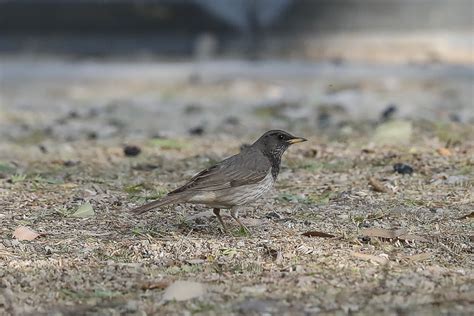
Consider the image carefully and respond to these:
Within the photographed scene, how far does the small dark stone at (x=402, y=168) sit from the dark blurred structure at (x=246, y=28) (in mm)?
7381

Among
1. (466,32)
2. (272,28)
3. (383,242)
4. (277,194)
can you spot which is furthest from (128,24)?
(383,242)

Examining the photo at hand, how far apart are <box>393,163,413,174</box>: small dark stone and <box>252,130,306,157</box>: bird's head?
3.72 feet

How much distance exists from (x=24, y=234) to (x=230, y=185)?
121 centimetres

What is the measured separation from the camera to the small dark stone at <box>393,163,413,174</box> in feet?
26.6

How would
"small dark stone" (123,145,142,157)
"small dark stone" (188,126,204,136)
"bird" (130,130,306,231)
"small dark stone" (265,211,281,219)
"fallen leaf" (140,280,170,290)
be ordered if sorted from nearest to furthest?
"fallen leaf" (140,280,170,290) → "bird" (130,130,306,231) → "small dark stone" (265,211,281,219) → "small dark stone" (123,145,142,157) → "small dark stone" (188,126,204,136)

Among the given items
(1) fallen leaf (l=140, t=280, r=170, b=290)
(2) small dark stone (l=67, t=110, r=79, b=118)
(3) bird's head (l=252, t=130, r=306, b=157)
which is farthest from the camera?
(2) small dark stone (l=67, t=110, r=79, b=118)

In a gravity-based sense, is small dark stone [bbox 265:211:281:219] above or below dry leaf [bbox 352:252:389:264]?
below

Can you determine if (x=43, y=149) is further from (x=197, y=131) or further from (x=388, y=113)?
(x=388, y=113)

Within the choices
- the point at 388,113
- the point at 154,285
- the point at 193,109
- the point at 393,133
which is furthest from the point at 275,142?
the point at 193,109

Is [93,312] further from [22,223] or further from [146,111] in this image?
[146,111]

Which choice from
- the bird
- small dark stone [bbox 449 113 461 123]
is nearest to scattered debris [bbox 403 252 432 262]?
the bird

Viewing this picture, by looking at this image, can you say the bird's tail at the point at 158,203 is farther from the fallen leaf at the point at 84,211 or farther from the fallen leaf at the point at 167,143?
the fallen leaf at the point at 167,143

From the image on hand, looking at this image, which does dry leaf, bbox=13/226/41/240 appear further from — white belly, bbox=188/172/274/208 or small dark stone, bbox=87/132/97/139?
small dark stone, bbox=87/132/97/139

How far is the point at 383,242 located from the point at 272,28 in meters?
9.94
